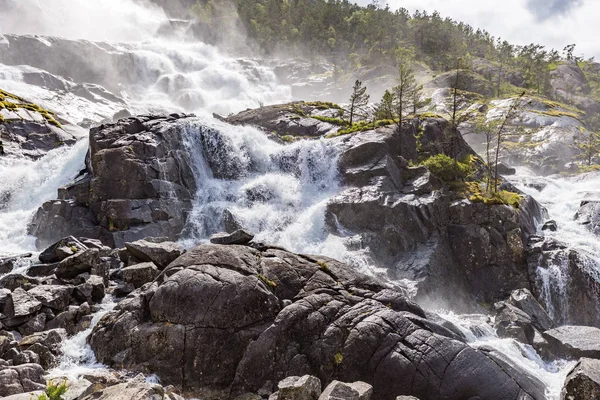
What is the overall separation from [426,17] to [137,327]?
12867cm

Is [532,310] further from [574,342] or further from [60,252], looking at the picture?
[60,252]

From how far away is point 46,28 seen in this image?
11681 centimetres

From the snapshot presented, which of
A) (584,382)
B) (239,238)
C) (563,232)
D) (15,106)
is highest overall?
(15,106)

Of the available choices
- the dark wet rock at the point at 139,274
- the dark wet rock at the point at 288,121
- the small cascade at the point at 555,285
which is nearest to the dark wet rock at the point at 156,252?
the dark wet rock at the point at 139,274

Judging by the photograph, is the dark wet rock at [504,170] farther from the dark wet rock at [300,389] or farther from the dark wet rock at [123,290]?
the dark wet rock at [300,389]

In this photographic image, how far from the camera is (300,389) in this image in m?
12.6

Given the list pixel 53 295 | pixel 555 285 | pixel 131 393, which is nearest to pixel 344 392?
pixel 131 393

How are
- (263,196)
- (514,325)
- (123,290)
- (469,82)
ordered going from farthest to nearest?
(469,82), (263,196), (514,325), (123,290)

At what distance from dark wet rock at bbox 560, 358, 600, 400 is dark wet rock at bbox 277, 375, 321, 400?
29.6 feet

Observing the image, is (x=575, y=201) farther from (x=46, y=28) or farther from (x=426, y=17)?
(x=46, y=28)

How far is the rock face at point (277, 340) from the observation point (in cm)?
1473

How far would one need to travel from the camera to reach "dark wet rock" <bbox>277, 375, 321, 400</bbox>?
12641mm

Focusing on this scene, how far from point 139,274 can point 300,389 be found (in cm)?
1267

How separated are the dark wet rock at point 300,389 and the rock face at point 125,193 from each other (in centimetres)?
2103
